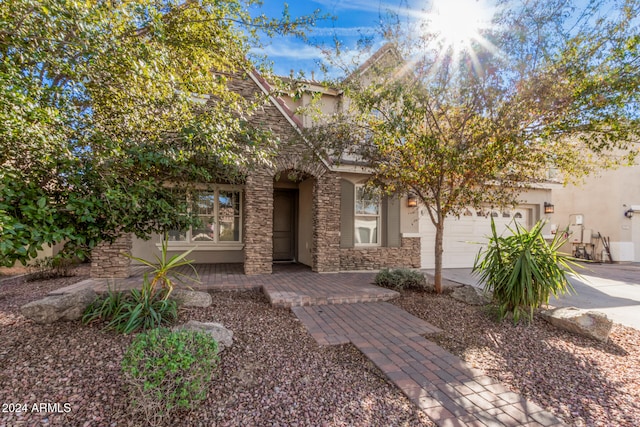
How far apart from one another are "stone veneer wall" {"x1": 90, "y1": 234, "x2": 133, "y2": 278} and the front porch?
0.20 meters

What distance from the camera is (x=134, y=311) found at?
3855mm

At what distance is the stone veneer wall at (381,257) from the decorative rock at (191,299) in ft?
14.8

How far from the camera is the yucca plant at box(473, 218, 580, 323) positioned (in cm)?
454

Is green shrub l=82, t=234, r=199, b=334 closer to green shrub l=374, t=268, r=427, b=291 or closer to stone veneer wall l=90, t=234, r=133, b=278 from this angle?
stone veneer wall l=90, t=234, r=133, b=278

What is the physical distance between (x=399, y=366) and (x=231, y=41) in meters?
5.76

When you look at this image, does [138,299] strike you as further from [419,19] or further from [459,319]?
[419,19]

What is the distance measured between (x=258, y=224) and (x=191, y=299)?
3.08 m

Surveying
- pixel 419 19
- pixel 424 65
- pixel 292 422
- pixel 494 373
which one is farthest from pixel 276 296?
pixel 419 19

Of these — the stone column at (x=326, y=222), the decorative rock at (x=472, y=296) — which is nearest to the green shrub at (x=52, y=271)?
the stone column at (x=326, y=222)

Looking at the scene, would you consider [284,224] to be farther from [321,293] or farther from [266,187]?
[321,293]

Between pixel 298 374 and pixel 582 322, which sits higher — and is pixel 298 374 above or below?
below

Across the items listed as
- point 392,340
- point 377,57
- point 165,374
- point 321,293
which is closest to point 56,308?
point 165,374

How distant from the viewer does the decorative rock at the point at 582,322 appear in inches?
164

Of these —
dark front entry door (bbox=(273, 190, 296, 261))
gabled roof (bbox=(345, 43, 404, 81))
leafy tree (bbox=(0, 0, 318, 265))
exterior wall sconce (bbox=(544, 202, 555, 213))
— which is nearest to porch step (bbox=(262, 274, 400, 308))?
leafy tree (bbox=(0, 0, 318, 265))
